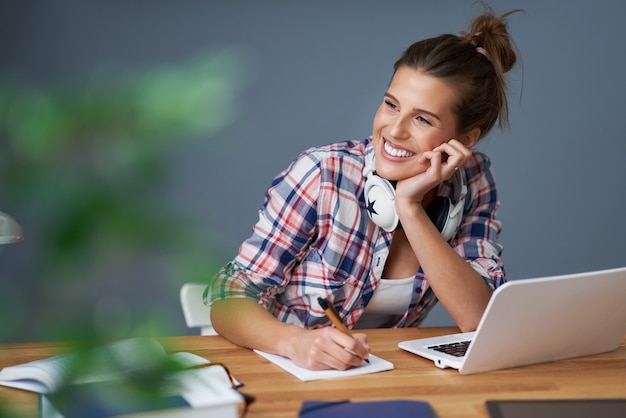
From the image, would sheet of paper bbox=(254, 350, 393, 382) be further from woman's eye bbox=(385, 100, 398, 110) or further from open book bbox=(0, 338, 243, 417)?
open book bbox=(0, 338, 243, 417)

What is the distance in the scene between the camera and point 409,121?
1709 millimetres

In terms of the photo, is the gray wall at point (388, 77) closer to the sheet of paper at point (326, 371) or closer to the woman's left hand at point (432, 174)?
the woman's left hand at point (432, 174)

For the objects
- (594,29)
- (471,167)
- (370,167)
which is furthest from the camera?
(594,29)

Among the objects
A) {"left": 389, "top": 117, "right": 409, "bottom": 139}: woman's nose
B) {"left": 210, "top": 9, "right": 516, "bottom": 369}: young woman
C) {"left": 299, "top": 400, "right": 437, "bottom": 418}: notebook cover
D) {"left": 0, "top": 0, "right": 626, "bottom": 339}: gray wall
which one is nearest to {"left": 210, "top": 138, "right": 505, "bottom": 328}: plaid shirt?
{"left": 210, "top": 9, "right": 516, "bottom": 369}: young woman

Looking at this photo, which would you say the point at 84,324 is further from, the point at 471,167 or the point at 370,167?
the point at 471,167

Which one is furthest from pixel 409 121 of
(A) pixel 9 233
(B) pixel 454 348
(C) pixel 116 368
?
(C) pixel 116 368

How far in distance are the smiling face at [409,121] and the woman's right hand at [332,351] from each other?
20.3 inches

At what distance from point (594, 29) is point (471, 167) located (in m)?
1.52

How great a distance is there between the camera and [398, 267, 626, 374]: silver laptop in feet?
4.11

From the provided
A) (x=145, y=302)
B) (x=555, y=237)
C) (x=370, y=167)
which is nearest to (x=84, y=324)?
(x=145, y=302)

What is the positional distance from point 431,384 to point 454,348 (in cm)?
18

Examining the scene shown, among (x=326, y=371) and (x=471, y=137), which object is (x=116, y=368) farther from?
(x=471, y=137)

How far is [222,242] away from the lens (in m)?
0.29

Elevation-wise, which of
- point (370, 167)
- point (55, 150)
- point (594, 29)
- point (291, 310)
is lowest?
point (291, 310)
